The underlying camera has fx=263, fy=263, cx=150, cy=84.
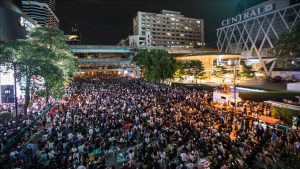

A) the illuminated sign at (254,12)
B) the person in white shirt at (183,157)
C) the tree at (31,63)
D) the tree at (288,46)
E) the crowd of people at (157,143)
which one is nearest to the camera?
the crowd of people at (157,143)

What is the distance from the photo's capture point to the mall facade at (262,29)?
73562mm

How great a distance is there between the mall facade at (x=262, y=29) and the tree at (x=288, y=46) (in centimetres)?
4102

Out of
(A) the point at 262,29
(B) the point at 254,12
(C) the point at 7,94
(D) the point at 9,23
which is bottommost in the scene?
(C) the point at 7,94

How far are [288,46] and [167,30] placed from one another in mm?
132772

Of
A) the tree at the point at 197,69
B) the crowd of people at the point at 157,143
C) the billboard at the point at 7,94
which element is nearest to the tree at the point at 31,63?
the billboard at the point at 7,94

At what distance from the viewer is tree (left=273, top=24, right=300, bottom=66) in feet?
94.6

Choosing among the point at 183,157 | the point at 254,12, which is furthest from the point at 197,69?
the point at 183,157

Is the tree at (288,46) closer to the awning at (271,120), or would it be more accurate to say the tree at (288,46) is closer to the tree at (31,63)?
the awning at (271,120)

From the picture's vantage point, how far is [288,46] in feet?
95.1

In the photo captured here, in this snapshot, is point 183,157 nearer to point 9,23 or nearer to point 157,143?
point 157,143

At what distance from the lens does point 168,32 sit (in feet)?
521

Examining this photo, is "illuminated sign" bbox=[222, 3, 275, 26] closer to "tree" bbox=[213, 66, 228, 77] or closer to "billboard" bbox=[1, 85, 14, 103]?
"tree" bbox=[213, 66, 228, 77]

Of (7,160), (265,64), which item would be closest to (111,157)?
(7,160)

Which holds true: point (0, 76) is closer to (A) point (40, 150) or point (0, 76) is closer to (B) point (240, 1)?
(A) point (40, 150)
